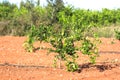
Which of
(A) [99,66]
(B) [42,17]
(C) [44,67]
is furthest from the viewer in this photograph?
(B) [42,17]

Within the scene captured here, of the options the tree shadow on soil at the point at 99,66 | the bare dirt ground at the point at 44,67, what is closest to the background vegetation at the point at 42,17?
the bare dirt ground at the point at 44,67

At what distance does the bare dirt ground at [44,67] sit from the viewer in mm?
8211

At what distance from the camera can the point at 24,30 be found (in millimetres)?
18219

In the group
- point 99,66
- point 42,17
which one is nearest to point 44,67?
point 99,66

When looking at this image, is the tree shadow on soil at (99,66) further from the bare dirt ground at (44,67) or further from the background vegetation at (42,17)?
the background vegetation at (42,17)

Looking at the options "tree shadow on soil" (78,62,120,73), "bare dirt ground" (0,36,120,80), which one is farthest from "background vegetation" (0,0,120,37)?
"tree shadow on soil" (78,62,120,73)

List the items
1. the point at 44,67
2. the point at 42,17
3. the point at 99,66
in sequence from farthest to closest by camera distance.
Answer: the point at 42,17 → the point at 99,66 → the point at 44,67

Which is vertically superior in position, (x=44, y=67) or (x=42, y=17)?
(x=42, y=17)

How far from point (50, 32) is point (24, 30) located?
9.07 metres

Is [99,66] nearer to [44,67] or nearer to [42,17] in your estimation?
[44,67]

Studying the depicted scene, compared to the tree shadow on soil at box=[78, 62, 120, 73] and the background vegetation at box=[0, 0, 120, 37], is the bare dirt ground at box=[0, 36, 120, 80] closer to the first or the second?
the tree shadow on soil at box=[78, 62, 120, 73]

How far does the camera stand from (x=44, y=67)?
9062 millimetres

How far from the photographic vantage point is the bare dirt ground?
821 centimetres

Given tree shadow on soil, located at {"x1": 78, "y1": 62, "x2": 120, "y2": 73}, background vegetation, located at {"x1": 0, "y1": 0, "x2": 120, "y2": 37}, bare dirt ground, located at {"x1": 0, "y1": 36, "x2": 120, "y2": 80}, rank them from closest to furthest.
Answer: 1. bare dirt ground, located at {"x1": 0, "y1": 36, "x2": 120, "y2": 80}
2. tree shadow on soil, located at {"x1": 78, "y1": 62, "x2": 120, "y2": 73}
3. background vegetation, located at {"x1": 0, "y1": 0, "x2": 120, "y2": 37}
